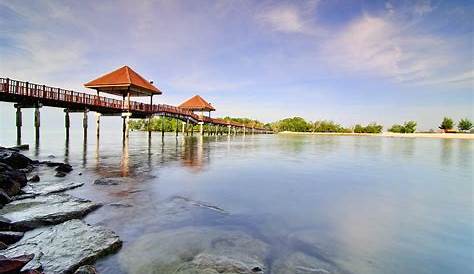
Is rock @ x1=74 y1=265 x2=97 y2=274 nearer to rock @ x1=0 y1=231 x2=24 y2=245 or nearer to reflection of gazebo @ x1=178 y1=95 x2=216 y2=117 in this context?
rock @ x1=0 y1=231 x2=24 y2=245

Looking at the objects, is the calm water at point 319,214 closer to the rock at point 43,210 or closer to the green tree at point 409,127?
the rock at point 43,210

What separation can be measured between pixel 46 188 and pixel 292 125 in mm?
100234

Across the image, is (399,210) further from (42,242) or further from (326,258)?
(42,242)

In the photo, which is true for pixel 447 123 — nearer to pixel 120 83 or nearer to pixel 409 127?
pixel 409 127

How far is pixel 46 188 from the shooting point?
23.8ft

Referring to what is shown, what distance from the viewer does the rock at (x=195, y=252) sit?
3594 millimetres

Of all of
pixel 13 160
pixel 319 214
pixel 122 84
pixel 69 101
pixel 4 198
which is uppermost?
pixel 122 84

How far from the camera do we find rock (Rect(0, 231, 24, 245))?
3.97 meters

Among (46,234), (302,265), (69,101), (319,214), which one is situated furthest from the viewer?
(69,101)

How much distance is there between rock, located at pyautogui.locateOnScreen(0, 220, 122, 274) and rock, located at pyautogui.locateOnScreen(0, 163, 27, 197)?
2.67 meters

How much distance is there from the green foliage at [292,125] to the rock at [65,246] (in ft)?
329

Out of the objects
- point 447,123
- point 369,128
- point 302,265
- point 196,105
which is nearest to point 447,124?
point 447,123

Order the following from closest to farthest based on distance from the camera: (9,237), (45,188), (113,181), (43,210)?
(9,237) < (43,210) < (45,188) < (113,181)

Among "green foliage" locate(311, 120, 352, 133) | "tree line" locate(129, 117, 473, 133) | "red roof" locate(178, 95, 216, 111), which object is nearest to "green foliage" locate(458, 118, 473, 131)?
"tree line" locate(129, 117, 473, 133)
